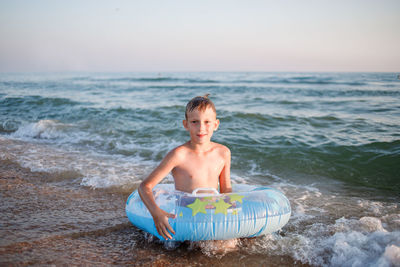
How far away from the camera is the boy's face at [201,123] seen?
9.64 feet

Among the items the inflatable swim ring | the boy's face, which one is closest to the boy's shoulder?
the boy's face

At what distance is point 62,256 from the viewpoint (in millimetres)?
2693

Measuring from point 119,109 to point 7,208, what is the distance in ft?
29.6

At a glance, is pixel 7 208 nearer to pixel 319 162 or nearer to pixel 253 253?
pixel 253 253

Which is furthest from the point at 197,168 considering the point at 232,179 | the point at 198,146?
the point at 232,179

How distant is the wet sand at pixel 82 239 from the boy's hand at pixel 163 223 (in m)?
0.26

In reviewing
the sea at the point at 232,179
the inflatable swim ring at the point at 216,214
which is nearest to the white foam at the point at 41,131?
the sea at the point at 232,179

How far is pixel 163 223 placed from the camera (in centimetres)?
265

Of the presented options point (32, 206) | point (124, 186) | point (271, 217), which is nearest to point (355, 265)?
point (271, 217)

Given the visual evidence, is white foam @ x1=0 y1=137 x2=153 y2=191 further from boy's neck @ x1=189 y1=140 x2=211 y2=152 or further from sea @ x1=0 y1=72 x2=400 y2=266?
boy's neck @ x1=189 y1=140 x2=211 y2=152

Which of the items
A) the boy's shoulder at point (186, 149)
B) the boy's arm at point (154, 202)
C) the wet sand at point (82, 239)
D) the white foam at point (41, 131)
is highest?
the boy's shoulder at point (186, 149)

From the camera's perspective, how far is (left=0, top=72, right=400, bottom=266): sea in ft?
9.21

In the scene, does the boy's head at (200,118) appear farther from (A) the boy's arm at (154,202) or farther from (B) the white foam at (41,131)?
(B) the white foam at (41,131)

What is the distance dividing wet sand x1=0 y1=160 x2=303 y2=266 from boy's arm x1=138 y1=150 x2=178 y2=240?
31 cm
